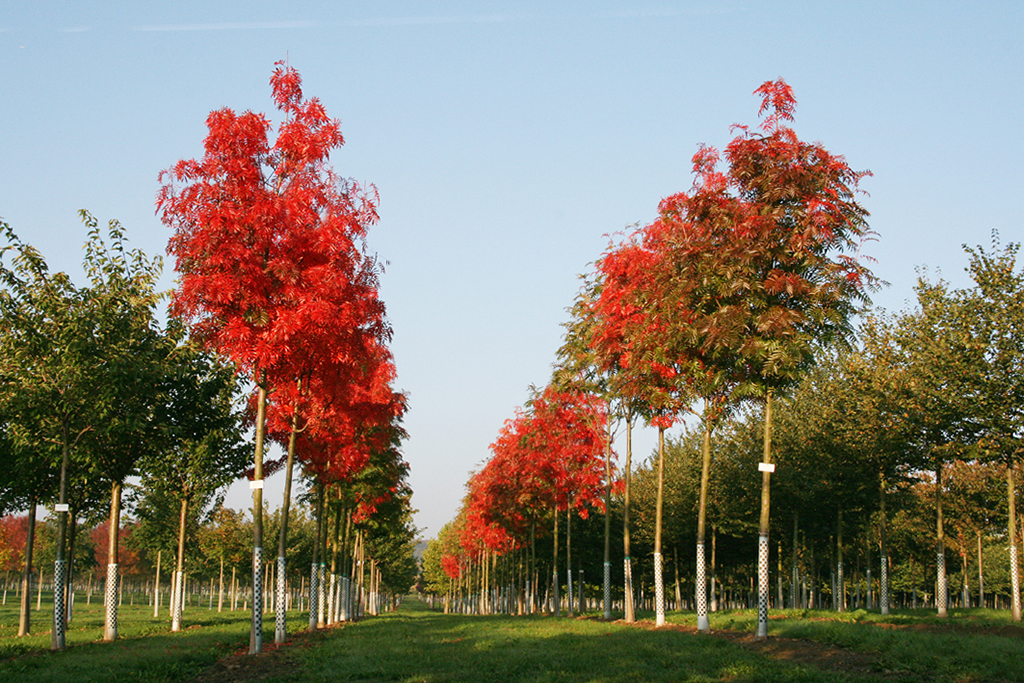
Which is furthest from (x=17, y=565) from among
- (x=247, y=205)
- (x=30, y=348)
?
(x=247, y=205)

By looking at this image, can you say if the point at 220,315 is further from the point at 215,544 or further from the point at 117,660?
the point at 215,544

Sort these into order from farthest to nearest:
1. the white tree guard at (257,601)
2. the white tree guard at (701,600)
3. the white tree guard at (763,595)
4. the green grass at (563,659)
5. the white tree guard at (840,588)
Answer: the white tree guard at (840,588) → the white tree guard at (701,600) → the white tree guard at (257,601) → the white tree guard at (763,595) → the green grass at (563,659)

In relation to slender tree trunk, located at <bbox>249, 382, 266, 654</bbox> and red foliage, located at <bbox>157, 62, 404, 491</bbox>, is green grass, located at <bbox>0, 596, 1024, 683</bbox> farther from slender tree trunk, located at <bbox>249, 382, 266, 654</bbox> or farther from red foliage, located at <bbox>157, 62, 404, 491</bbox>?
red foliage, located at <bbox>157, 62, 404, 491</bbox>

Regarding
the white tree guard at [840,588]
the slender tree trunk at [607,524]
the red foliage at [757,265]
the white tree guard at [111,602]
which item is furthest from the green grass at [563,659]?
the white tree guard at [840,588]

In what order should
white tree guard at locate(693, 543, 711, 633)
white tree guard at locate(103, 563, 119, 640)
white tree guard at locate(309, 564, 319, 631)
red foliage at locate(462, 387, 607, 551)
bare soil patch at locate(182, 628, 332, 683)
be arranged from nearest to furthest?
bare soil patch at locate(182, 628, 332, 683) < white tree guard at locate(693, 543, 711, 633) < white tree guard at locate(103, 563, 119, 640) < white tree guard at locate(309, 564, 319, 631) < red foliage at locate(462, 387, 607, 551)

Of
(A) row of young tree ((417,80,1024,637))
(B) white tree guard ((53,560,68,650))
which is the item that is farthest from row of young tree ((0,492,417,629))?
(A) row of young tree ((417,80,1024,637))

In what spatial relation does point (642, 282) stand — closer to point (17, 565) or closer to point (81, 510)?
point (81, 510)

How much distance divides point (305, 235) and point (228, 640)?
12.4m

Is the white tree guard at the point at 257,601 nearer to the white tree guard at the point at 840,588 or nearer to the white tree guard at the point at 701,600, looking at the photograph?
the white tree guard at the point at 701,600

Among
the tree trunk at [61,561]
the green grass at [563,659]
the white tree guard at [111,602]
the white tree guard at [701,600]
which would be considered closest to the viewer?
the green grass at [563,659]

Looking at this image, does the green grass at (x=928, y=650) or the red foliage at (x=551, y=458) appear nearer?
the green grass at (x=928, y=650)

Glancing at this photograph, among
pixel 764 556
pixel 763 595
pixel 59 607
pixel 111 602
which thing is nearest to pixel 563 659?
pixel 763 595

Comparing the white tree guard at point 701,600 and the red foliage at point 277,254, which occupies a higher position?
the red foliage at point 277,254

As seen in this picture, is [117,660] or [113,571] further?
[113,571]
